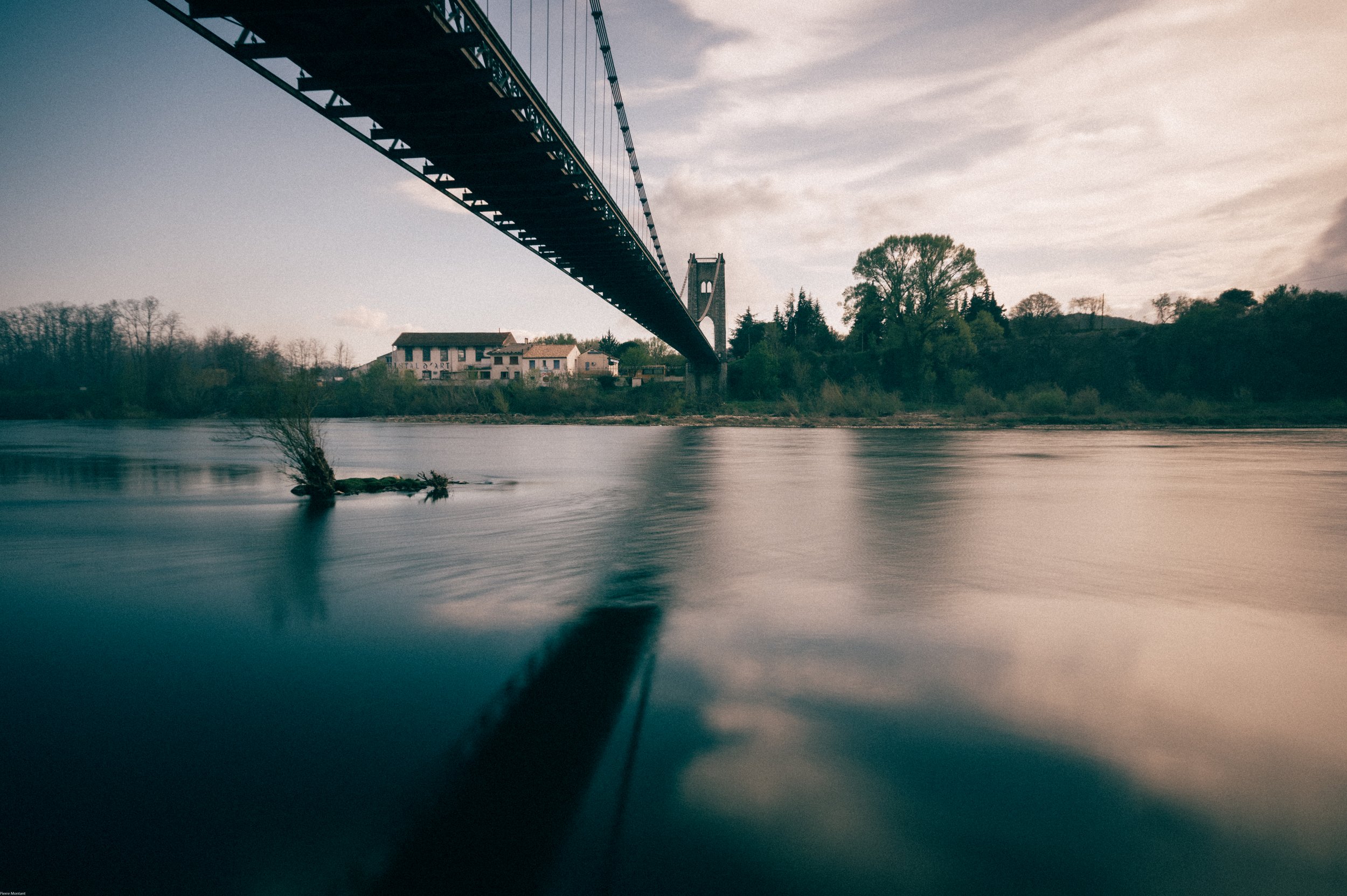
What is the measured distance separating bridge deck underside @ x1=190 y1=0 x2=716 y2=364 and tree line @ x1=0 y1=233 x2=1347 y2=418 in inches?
1360

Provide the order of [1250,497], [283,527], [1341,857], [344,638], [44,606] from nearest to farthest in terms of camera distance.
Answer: [1341,857] → [344,638] → [44,606] → [283,527] → [1250,497]

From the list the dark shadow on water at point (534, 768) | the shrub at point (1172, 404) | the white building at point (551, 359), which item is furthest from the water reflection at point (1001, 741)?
the white building at point (551, 359)

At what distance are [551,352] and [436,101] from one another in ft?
276

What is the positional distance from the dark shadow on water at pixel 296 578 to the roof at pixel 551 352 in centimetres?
8365

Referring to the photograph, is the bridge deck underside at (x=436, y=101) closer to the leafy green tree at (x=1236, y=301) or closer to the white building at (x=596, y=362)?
the leafy green tree at (x=1236, y=301)

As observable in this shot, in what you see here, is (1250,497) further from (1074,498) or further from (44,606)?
(44,606)

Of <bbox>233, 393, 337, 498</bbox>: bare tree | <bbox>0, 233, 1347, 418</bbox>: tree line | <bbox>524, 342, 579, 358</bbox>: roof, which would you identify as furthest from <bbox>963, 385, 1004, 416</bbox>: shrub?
<bbox>524, 342, 579, 358</bbox>: roof

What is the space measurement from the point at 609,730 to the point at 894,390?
61506mm

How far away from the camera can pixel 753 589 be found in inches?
309

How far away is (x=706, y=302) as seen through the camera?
230 feet

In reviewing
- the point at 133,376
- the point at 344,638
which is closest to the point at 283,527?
the point at 344,638

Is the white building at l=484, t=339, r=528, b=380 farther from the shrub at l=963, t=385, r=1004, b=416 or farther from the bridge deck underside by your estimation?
the bridge deck underside

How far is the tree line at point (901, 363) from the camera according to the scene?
53906 millimetres

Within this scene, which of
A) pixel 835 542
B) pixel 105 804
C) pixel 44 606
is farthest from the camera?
pixel 835 542
